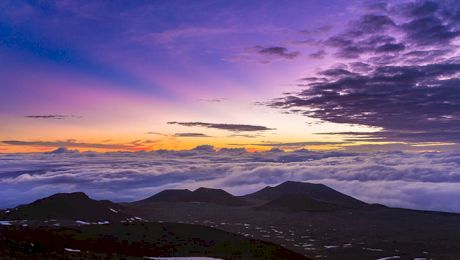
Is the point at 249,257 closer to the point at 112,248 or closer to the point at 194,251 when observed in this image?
the point at 194,251

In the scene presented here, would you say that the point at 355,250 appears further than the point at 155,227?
Yes

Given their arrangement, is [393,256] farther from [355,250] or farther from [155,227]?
[155,227]

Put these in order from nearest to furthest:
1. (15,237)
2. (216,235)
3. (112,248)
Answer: (15,237), (112,248), (216,235)

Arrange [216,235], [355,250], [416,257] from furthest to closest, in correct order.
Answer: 1. [355,250]
2. [416,257]
3. [216,235]

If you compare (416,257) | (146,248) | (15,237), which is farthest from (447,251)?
(15,237)

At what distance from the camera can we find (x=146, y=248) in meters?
97.4

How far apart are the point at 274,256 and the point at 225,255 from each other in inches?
474

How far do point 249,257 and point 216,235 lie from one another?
28.3 meters

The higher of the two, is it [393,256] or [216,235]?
[216,235]

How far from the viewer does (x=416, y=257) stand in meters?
178

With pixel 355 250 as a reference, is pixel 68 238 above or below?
→ above

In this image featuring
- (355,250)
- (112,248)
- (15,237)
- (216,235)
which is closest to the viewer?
(15,237)

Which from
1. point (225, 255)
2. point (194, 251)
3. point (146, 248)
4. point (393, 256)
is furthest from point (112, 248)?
point (393, 256)

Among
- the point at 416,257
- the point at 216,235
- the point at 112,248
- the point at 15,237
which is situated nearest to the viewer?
the point at 15,237
